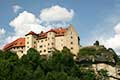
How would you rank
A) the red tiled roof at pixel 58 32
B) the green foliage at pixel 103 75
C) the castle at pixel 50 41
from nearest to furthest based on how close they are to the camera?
the green foliage at pixel 103 75 → the castle at pixel 50 41 → the red tiled roof at pixel 58 32

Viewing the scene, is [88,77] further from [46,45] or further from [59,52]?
[46,45]

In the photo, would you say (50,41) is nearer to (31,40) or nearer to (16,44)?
(31,40)

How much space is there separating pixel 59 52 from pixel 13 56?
1420 cm

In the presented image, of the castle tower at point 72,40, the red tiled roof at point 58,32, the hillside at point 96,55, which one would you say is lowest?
the hillside at point 96,55

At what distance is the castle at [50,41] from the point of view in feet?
398

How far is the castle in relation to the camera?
121 m

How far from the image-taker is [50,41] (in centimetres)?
12194

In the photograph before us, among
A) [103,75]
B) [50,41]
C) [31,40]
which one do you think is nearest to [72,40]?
[50,41]

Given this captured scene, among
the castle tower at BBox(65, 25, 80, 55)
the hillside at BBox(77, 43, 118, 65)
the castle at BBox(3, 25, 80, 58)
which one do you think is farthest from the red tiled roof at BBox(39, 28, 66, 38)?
the hillside at BBox(77, 43, 118, 65)

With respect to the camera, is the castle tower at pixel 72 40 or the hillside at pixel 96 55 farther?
the castle tower at pixel 72 40

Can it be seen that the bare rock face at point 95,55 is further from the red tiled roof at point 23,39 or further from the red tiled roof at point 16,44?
the red tiled roof at point 16,44

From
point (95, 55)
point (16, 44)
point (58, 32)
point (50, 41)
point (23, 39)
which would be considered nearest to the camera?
point (95, 55)

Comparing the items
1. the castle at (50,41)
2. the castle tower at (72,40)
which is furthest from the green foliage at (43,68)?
the castle at (50,41)

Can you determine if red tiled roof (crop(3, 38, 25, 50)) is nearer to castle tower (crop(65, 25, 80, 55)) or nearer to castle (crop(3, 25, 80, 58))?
castle (crop(3, 25, 80, 58))
